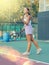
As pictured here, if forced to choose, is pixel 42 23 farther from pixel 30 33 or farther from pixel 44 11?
pixel 30 33

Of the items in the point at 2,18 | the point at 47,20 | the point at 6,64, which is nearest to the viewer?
the point at 6,64

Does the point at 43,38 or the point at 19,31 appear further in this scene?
the point at 19,31

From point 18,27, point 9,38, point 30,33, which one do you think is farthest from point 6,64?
point 18,27

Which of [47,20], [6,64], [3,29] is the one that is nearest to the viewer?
[6,64]

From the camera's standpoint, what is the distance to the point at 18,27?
27.2m

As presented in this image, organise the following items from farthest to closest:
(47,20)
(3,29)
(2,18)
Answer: (2,18) → (3,29) → (47,20)

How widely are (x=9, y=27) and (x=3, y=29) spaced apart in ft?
2.91

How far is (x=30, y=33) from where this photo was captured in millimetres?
11125

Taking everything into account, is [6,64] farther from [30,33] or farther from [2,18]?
[2,18]

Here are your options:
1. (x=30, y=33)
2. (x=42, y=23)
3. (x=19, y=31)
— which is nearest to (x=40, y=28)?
(x=42, y=23)

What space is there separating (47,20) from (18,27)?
Answer: 4515 millimetres

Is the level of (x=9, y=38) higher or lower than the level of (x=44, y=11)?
lower

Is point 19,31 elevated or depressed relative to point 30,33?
depressed

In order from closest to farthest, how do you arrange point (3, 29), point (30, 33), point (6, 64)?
point (6, 64) → point (30, 33) → point (3, 29)
